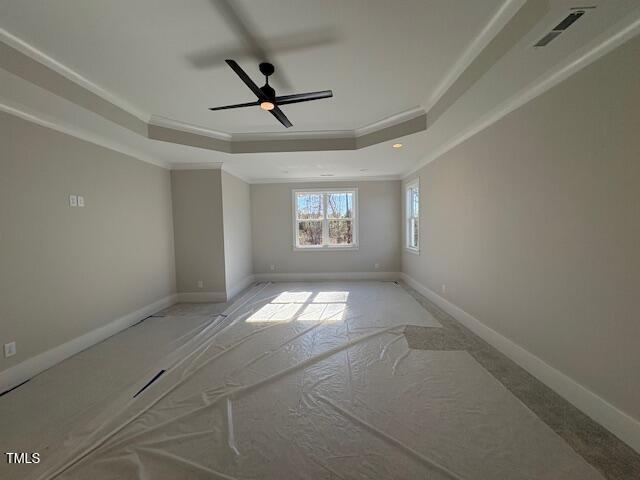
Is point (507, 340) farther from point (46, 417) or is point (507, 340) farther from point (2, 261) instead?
point (2, 261)

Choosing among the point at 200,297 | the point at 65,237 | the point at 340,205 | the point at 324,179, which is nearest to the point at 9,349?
the point at 65,237

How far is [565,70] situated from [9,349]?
4964mm

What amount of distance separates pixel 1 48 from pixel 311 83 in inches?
90.6

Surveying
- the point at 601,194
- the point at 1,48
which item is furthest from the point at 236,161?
the point at 601,194

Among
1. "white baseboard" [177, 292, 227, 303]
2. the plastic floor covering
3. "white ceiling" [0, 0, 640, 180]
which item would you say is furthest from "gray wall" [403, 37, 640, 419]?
"white baseboard" [177, 292, 227, 303]

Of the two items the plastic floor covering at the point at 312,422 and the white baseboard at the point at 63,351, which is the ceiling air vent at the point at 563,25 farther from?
the white baseboard at the point at 63,351

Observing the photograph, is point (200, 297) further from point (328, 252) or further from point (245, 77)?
point (245, 77)

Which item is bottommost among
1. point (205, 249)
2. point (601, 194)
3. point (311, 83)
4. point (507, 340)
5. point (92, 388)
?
point (92, 388)

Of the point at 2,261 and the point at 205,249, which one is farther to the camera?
the point at 205,249

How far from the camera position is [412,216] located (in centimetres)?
580

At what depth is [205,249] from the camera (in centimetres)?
482

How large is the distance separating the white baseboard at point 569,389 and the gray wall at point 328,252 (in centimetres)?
323

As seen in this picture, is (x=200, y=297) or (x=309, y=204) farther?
(x=309, y=204)

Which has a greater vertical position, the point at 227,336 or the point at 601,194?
the point at 601,194
